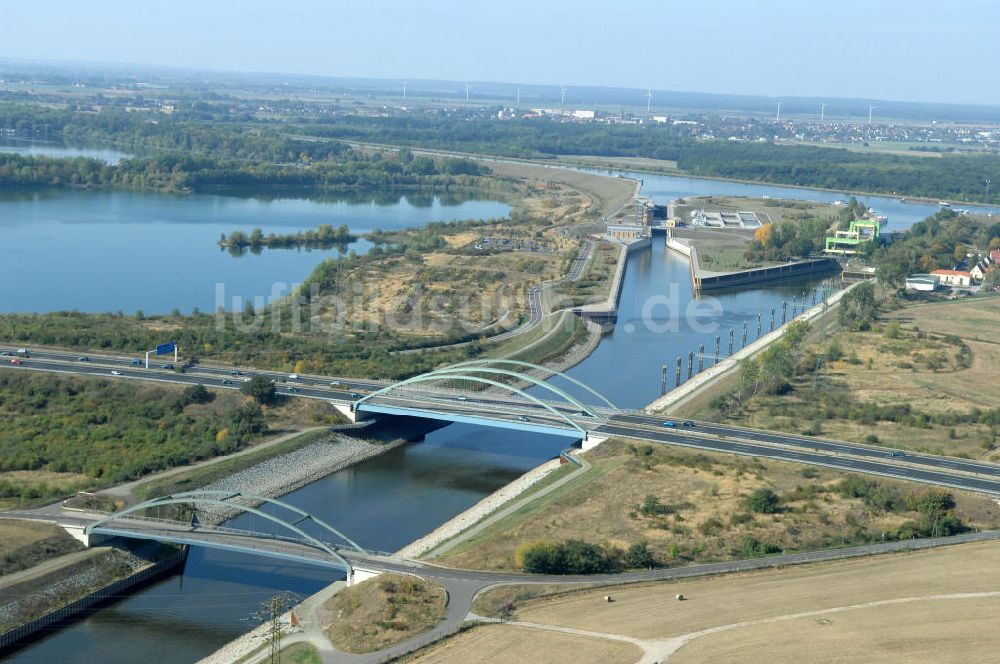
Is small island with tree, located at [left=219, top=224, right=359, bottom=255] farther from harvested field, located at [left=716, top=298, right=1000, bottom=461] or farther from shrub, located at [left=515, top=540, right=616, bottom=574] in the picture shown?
shrub, located at [left=515, top=540, right=616, bottom=574]

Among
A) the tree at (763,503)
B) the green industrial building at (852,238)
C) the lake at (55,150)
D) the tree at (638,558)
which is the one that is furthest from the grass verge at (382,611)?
the lake at (55,150)

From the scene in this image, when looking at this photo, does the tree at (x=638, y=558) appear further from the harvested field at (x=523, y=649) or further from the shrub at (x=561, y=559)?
the harvested field at (x=523, y=649)

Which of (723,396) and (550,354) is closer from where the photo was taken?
(723,396)

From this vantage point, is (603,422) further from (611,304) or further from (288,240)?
(288,240)

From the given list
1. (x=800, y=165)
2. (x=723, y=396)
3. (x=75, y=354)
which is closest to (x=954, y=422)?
(x=723, y=396)

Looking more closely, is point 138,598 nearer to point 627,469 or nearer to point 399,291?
point 627,469

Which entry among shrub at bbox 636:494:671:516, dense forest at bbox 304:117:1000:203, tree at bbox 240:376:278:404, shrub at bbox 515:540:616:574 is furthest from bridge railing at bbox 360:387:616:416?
dense forest at bbox 304:117:1000:203
